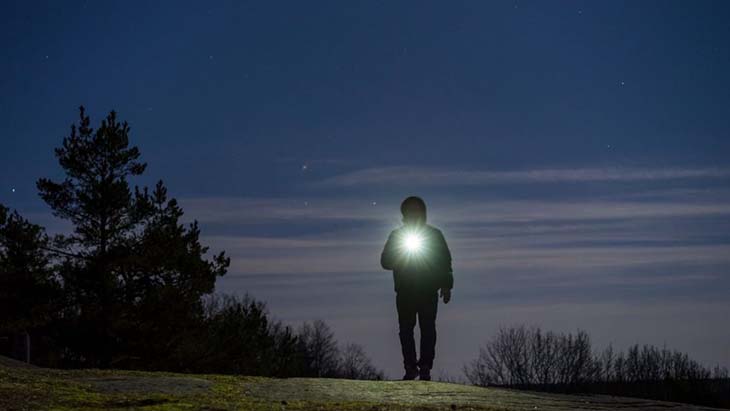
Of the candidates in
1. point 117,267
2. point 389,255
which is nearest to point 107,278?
point 117,267

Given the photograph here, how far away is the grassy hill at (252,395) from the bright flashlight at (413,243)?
2.30 meters

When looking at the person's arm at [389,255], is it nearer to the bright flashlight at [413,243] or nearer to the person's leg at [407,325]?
the bright flashlight at [413,243]

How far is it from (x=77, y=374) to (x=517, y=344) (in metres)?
68.4

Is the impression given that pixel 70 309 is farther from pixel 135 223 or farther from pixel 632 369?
pixel 632 369

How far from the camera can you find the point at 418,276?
38.0ft

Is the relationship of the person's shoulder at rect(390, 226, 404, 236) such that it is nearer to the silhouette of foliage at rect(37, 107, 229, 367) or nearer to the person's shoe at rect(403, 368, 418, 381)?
the person's shoe at rect(403, 368, 418, 381)

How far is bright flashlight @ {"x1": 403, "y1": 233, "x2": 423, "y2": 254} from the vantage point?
11617 millimetres

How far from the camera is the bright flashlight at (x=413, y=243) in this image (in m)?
11.6

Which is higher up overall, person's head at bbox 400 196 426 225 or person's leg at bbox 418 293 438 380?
person's head at bbox 400 196 426 225

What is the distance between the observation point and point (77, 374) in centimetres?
1050

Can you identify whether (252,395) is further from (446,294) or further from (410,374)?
(446,294)

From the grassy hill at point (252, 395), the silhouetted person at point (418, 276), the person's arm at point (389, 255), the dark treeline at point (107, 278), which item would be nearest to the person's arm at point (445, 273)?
the silhouetted person at point (418, 276)

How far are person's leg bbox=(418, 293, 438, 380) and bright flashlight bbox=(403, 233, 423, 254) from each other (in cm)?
66

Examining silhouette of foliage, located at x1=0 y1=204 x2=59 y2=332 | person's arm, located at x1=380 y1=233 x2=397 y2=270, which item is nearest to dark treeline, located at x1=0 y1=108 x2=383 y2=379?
silhouette of foliage, located at x1=0 y1=204 x2=59 y2=332
